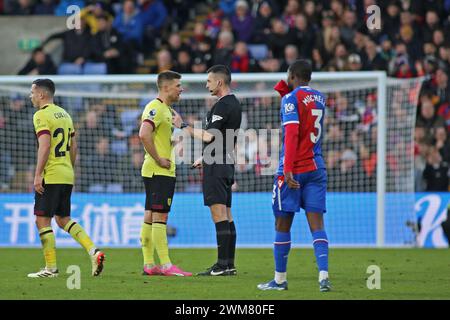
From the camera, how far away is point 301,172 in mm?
9133

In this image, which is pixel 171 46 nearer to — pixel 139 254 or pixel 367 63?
pixel 367 63

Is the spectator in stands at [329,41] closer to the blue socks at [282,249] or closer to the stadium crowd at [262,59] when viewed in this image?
the stadium crowd at [262,59]

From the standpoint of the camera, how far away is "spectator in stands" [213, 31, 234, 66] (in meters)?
19.1

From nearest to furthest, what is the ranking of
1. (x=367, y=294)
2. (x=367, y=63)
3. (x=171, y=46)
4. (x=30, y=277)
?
(x=367, y=294) → (x=30, y=277) → (x=367, y=63) → (x=171, y=46)

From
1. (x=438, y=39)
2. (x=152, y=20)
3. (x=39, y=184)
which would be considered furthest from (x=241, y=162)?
(x=39, y=184)

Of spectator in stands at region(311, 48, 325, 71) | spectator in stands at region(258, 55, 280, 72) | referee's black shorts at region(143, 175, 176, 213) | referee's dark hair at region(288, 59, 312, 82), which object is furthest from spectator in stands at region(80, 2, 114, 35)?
referee's dark hair at region(288, 59, 312, 82)

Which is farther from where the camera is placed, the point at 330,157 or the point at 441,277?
the point at 330,157

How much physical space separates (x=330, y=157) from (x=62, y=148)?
7423 mm

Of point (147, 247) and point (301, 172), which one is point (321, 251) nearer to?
point (301, 172)

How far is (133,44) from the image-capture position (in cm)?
2116

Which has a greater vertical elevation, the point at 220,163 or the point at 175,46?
the point at 175,46

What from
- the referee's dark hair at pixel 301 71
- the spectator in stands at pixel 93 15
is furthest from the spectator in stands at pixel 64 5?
the referee's dark hair at pixel 301 71

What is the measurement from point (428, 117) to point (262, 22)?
454 centimetres

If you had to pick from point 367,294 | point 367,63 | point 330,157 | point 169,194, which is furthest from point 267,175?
point 367,294
